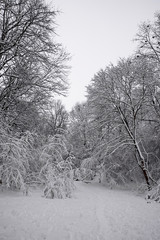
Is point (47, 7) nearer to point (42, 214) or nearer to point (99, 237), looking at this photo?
point (42, 214)

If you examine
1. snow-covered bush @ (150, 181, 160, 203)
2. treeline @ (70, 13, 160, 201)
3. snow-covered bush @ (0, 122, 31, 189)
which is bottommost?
snow-covered bush @ (150, 181, 160, 203)

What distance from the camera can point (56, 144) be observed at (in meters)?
8.95

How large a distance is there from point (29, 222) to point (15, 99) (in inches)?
239

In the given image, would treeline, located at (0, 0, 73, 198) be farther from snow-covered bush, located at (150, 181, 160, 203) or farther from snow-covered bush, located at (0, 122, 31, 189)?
snow-covered bush, located at (150, 181, 160, 203)

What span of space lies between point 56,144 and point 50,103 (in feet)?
8.45

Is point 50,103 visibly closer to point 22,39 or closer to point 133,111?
point 22,39

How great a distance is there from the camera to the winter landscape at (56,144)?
3.96 meters

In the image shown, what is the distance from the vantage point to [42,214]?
4.36m

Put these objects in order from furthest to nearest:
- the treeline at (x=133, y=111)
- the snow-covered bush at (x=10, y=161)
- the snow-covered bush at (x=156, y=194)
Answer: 1. the treeline at (x=133, y=111)
2. the snow-covered bush at (x=156, y=194)
3. the snow-covered bush at (x=10, y=161)

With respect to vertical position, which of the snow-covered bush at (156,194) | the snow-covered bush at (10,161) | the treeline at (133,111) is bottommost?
the snow-covered bush at (156,194)

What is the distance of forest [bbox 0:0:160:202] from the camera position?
20.6ft

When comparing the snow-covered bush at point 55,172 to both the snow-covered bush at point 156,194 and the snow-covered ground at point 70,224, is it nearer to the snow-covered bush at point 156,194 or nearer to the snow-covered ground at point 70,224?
the snow-covered ground at point 70,224

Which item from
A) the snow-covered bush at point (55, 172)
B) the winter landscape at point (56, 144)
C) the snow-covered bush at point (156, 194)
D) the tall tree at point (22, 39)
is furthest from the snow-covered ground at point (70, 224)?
the tall tree at point (22, 39)

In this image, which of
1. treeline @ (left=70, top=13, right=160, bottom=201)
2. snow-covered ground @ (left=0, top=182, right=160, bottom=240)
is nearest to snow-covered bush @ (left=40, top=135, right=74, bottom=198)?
snow-covered ground @ (left=0, top=182, right=160, bottom=240)
